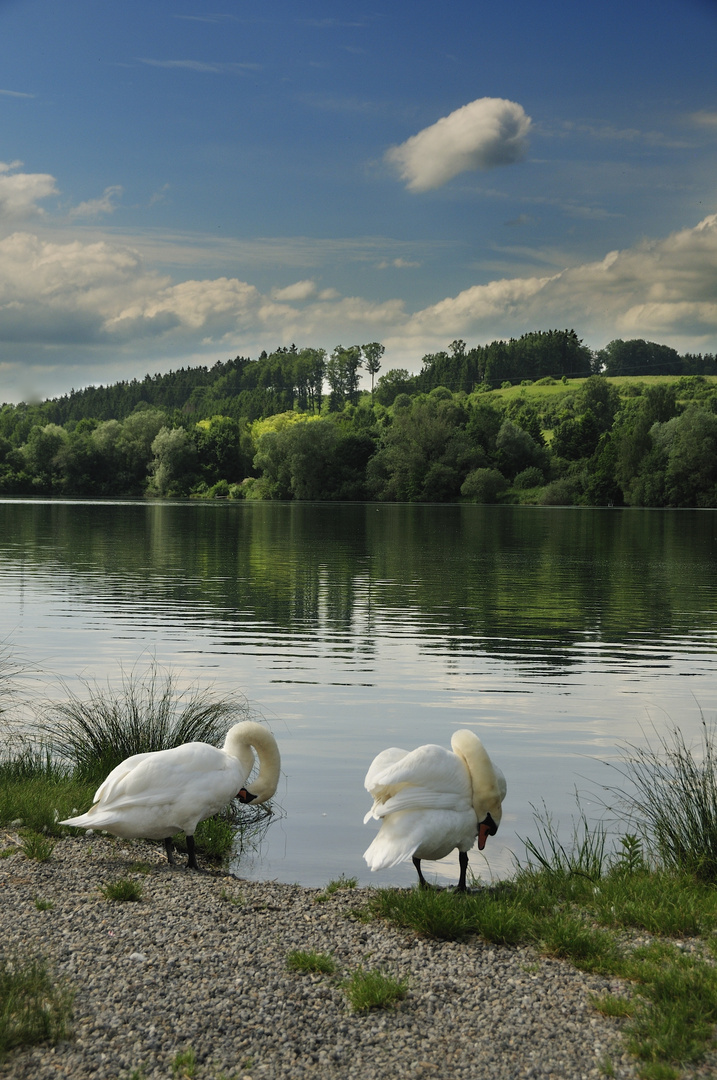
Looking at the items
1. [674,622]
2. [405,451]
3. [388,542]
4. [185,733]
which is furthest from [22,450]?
[185,733]

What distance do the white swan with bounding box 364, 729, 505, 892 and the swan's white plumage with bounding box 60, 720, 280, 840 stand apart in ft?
4.61

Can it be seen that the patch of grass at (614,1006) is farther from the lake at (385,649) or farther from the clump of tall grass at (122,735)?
the clump of tall grass at (122,735)

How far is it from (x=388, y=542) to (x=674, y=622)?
31.3 metres

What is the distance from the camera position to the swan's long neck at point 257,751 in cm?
864

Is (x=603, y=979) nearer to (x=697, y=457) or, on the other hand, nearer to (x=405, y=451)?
(x=697, y=457)

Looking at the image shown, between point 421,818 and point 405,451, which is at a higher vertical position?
point 405,451

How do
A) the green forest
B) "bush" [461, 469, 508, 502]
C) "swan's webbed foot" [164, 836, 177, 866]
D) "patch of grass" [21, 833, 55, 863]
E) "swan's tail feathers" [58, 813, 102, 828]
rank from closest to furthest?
"swan's tail feathers" [58, 813, 102, 828], "patch of grass" [21, 833, 55, 863], "swan's webbed foot" [164, 836, 177, 866], the green forest, "bush" [461, 469, 508, 502]

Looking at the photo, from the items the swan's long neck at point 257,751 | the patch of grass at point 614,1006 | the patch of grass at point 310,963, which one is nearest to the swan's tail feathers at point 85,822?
the swan's long neck at point 257,751

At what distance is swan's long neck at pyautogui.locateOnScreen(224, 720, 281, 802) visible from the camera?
8.64 meters

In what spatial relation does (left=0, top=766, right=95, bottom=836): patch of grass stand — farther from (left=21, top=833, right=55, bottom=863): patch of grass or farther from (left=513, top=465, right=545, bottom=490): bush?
(left=513, top=465, right=545, bottom=490): bush

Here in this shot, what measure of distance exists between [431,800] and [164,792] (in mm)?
2167

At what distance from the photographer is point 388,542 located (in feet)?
191

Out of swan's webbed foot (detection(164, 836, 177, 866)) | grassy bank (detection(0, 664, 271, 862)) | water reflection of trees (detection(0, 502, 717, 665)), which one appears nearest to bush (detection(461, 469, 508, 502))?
water reflection of trees (detection(0, 502, 717, 665))

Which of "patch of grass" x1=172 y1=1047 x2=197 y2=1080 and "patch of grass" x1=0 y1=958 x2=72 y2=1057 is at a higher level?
"patch of grass" x1=0 y1=958 x2=72 y2=1057
